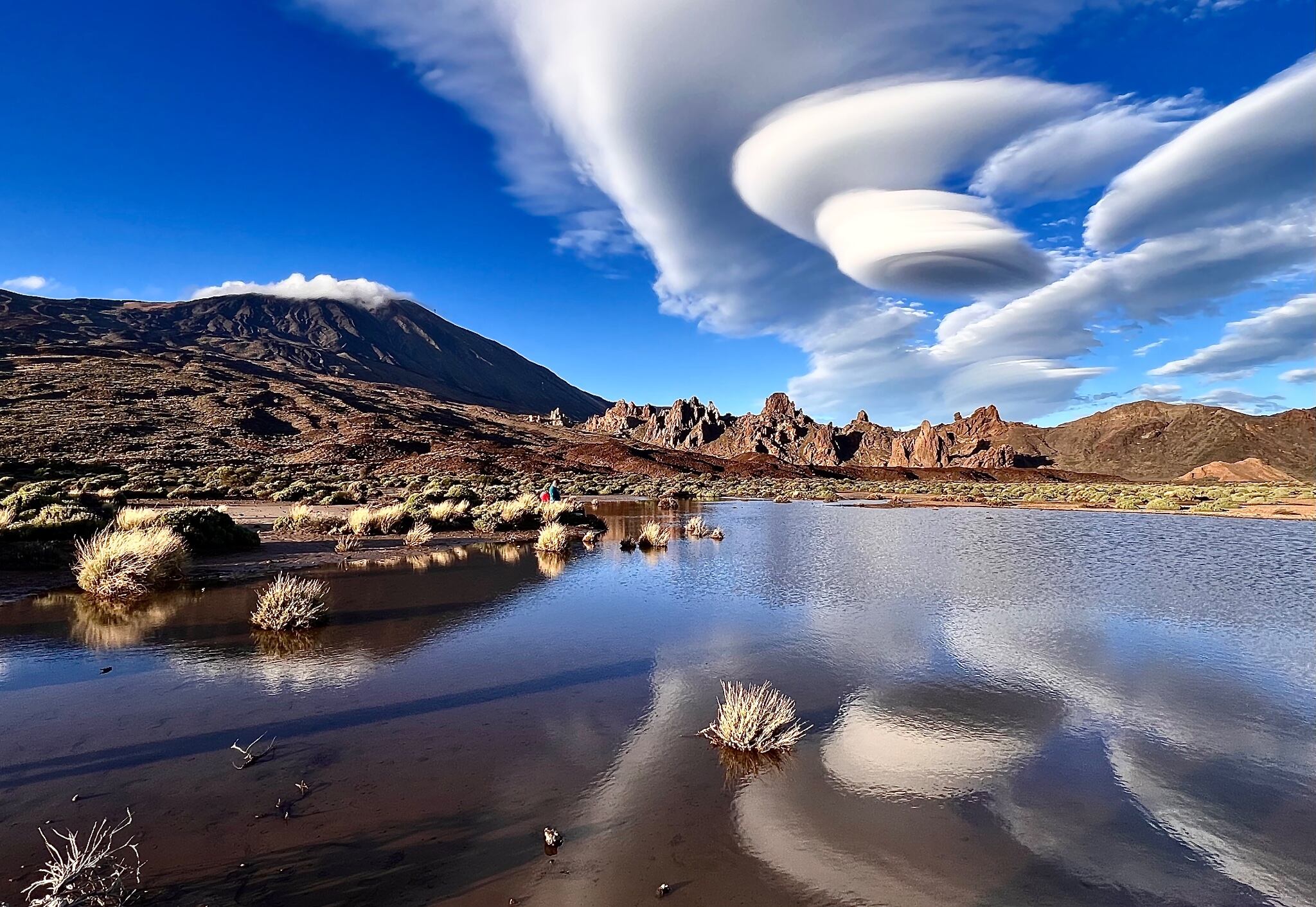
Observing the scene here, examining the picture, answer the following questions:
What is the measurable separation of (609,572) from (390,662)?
7353 mm

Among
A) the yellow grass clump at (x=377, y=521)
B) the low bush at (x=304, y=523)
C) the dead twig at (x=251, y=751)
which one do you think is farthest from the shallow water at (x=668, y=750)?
the low bush at (x=304, y=523)

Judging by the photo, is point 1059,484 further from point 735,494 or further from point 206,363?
point 206,363

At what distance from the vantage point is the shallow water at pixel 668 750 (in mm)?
3785

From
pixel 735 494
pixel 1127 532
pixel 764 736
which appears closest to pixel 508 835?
pixel 764 736

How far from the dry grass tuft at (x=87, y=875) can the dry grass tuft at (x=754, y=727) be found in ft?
14.1

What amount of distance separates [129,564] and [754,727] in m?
11.9

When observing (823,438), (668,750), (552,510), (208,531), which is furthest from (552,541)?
(823,438)

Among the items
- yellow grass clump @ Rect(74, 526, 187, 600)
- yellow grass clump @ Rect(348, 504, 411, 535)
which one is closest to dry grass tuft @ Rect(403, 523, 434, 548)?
yellow grass clump @ Rect(348, 504, 411, 535)

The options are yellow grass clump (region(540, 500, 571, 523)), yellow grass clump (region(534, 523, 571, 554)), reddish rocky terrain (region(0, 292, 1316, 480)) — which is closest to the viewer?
yellow grass clump (region(534, 523, 571, 554))

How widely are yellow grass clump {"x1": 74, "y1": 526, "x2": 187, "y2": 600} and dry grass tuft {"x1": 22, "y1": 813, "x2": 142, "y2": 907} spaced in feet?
28.9

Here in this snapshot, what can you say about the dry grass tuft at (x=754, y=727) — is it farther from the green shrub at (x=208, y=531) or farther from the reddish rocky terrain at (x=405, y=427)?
the reddish rocky terrain at (x=405, y=427)

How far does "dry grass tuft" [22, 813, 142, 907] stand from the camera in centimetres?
328

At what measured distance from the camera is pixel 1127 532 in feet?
82.4

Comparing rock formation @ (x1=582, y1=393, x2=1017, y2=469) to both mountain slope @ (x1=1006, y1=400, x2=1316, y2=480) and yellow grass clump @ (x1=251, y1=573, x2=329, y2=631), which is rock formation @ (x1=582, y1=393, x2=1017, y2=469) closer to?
mountain slope @ (x1=1006, y1=400, x2=1316, y2=480)
